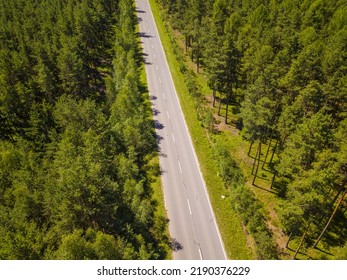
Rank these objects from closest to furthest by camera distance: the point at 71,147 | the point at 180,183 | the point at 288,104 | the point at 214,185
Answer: the point at 71,147 → the point at 214,185 → the point at 180,183 → the point at 288,104

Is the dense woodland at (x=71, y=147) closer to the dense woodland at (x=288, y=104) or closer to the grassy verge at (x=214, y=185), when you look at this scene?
the grassy verge at (x=214, y=185)

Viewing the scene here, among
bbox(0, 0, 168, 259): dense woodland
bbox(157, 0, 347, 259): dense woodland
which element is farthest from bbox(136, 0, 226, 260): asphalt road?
bbox(157, 0, 347, 259): dense woodland

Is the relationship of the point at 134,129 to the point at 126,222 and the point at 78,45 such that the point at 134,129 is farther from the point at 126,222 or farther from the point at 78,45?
the point at 78,45

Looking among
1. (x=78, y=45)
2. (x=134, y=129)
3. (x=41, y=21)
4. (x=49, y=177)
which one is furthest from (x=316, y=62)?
(x=41, y=21)

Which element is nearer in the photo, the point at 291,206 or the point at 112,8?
the point at 291,206

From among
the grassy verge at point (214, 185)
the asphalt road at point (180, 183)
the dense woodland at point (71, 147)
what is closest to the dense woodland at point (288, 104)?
the grassy verge at point (214, 185)

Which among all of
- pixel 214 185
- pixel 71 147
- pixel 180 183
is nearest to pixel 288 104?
pixel 214 185

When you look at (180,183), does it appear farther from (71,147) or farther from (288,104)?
(288,104)
